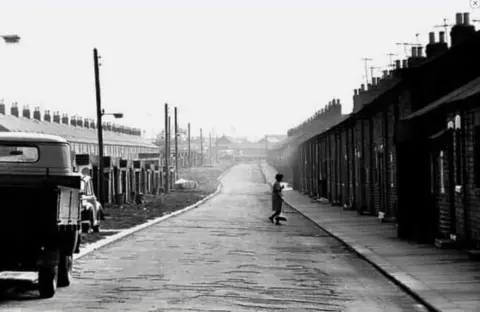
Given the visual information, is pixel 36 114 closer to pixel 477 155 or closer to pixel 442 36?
pixel 442 36

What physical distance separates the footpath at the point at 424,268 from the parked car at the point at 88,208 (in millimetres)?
7171

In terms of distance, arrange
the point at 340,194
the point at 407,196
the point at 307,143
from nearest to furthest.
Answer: the point at 407,196, the point at 340,194, the point at 307,143

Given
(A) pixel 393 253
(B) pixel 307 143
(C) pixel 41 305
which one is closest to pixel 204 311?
(C) pixel 41 305

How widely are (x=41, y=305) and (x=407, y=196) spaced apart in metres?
12.7

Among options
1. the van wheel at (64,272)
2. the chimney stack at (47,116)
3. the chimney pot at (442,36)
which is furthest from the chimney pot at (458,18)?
the chimney stack at (47,116)

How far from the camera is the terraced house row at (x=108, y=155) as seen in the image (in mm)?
46906

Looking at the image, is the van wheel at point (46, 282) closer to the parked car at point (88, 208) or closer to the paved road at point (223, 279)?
the paved road at point (223, 279)

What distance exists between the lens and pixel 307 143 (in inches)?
2731

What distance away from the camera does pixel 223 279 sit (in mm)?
13883

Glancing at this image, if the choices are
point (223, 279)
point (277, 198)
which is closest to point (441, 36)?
point (277, 198)

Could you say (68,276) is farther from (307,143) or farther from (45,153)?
(307,143)

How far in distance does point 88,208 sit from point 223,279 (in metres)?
12.0

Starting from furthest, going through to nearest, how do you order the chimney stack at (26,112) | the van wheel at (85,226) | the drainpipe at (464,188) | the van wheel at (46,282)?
the chimney stack at (26,112) < the van wheel at (85,226) < the drainpipe at (464,188) < the van wheel at (46,282)

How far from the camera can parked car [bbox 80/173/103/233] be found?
24.4 m
